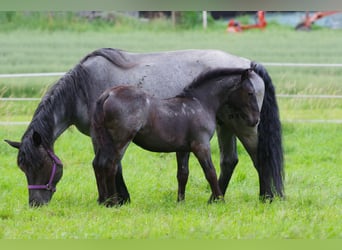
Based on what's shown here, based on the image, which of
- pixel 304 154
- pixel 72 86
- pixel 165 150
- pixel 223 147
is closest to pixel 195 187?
pixel 223 147

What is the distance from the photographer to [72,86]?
21.2 ft

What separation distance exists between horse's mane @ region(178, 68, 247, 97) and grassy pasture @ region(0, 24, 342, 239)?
1117 mm

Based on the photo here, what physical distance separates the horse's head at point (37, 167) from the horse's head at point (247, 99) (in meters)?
1.84

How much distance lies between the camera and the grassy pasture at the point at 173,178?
490cm

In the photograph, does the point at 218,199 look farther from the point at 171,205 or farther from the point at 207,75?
the point at 207,75

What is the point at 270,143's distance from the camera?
262 inches

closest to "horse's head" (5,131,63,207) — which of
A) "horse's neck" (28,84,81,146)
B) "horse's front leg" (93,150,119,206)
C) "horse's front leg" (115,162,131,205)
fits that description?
"horse's neck" (28,84,81,146)

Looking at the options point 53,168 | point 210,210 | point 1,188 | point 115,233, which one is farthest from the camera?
point 1,188

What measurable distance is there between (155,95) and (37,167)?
1428 mm

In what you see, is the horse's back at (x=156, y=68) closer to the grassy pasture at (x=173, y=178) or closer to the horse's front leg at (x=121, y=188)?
the horse's front leg at (x=121, y=188)

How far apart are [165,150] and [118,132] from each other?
54 centimetres

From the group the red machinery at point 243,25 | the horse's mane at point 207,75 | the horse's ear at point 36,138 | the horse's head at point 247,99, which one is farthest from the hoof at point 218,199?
the red machinery at point 243,25

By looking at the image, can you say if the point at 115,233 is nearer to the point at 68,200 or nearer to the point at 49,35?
the point at 68,200

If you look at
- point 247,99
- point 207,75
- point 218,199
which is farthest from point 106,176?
point 247,99
